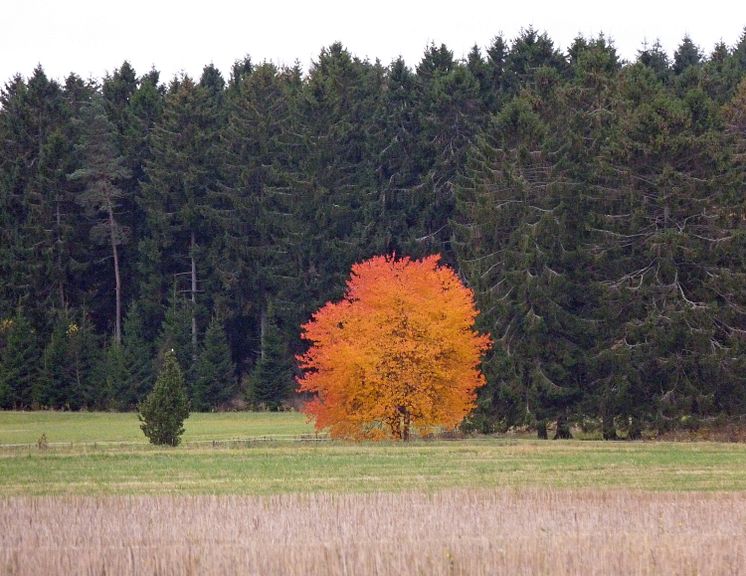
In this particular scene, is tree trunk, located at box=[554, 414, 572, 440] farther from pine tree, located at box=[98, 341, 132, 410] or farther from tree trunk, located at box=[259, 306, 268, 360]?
pine tree, located at box=[98, 341, 132, 410]

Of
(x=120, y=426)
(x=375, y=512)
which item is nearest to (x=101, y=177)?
(x=120, y=426)

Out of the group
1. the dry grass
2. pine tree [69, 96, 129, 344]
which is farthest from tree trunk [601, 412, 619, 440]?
pine tree [69, 96, 129, 344]

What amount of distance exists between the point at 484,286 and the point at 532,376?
5.54 m

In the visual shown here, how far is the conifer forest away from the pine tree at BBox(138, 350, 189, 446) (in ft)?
53.7

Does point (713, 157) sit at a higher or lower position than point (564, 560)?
higher

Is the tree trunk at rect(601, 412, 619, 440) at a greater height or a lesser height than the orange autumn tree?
lesser

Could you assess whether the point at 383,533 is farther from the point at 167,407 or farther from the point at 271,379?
the point at 271,379

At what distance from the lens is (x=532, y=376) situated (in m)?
62.6

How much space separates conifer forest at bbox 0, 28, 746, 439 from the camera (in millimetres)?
62406

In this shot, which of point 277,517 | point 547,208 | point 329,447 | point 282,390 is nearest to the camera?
point 277,517

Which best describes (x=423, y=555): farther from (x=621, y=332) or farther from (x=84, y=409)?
(x=84, y=409)

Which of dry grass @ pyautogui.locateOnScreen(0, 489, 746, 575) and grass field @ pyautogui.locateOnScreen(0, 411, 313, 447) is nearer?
dry grass @ pyautogui.locateOnScreen(0, 489, 746, 575)

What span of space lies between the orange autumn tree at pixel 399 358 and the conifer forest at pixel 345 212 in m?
6.31

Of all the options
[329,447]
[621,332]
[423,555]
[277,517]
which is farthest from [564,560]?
[621,332]
